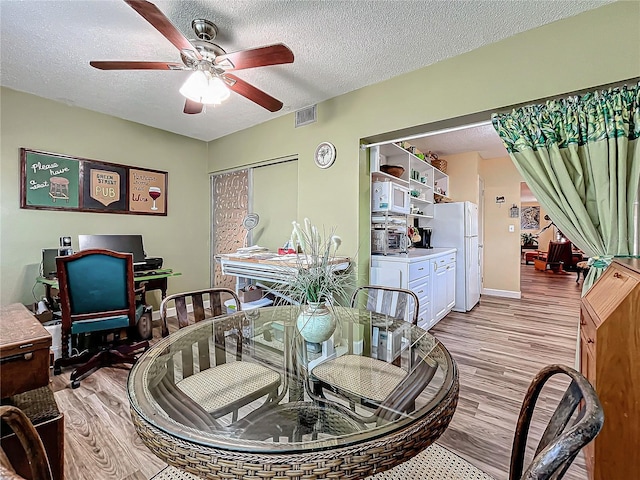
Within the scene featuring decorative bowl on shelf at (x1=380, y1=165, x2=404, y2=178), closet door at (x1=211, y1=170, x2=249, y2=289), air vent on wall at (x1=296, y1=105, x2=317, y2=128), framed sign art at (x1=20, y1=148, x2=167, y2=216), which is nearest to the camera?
framed sign art at (x1=20, y1=148, x2=167, y2=216)

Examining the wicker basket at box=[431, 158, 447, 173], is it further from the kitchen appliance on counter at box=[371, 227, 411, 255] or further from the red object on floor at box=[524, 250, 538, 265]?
the red object on floor at box=[524, 250, 538, 265]

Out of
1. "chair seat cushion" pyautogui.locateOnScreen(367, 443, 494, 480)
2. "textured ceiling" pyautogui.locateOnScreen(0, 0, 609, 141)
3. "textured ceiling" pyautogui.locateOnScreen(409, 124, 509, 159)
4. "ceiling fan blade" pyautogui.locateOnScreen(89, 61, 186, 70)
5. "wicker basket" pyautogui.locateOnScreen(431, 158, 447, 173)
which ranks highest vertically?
"textured ceiling" pyautogui.locateOnScreen(409, 124, 509, 159)

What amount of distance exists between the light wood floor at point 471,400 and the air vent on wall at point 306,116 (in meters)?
2.88

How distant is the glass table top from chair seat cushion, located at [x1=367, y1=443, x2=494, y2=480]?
0.22 meters

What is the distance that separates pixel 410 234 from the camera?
4.13 metres

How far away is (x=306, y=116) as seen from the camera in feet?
10.6

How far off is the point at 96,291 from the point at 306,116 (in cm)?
266

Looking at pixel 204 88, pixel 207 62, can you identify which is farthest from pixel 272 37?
pixel 204 88

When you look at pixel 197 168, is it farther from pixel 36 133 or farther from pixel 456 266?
pixel 456 266

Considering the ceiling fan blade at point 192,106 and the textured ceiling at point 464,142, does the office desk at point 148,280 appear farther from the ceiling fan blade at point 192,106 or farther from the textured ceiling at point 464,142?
the textured ceiling at point 464,142

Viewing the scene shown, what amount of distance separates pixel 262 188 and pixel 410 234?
2.23 meters

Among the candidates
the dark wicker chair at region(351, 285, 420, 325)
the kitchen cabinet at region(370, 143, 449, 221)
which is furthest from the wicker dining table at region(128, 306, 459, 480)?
the kitchen cabinet at region(370, 143, 449, 221)

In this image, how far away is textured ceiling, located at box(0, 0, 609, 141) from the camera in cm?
179

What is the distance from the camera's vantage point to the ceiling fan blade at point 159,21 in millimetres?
1365
